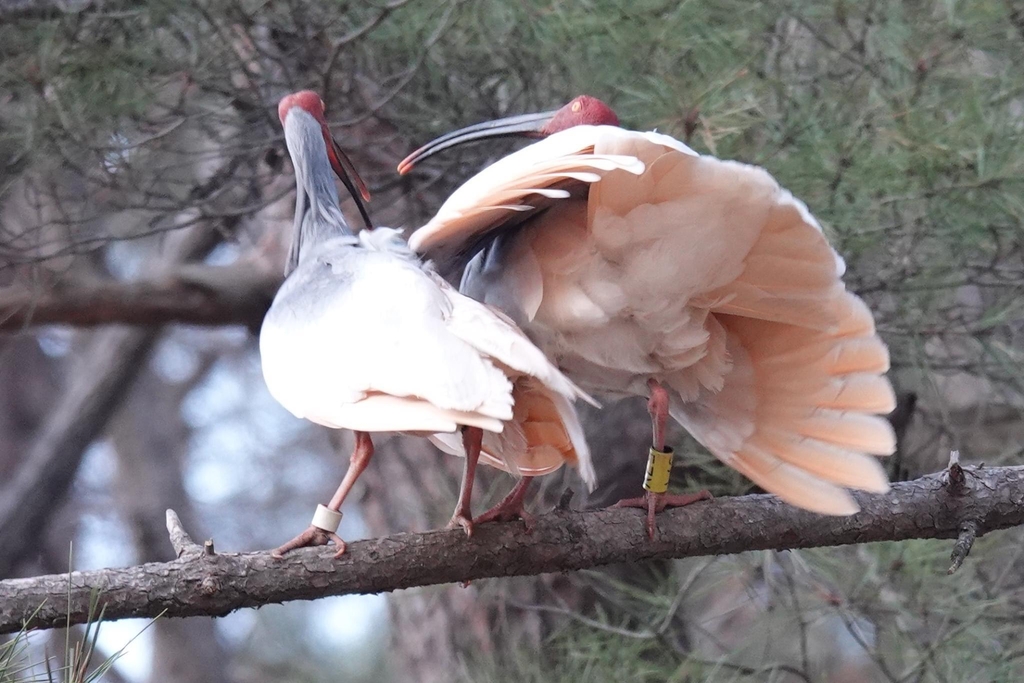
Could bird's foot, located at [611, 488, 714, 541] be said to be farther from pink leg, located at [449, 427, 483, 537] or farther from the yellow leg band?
pink leg, located at [449, 427, 483, 537]

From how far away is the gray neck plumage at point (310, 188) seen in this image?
5.48ft

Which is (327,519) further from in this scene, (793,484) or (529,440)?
(793,484)

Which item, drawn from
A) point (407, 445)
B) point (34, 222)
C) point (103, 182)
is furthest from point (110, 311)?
point (407, 445)

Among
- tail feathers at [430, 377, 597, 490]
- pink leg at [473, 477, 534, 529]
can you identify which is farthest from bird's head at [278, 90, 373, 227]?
pink leg at [473, 477, 534, 529]

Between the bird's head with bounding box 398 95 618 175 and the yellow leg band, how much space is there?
0.46 metres

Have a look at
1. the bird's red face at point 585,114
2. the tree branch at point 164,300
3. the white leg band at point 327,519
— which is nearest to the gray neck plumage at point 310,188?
the bird's red face at point 585,114

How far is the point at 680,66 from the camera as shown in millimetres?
2004

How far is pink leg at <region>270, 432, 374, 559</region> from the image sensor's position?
4.24 feet

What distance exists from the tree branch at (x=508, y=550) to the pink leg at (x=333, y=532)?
0.5 inches

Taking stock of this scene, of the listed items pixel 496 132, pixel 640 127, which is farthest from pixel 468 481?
pixel 640 127

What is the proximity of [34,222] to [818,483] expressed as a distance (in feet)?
6.03

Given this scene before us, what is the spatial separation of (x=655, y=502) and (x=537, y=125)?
60 cm

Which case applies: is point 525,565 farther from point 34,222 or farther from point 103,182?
point 34,222

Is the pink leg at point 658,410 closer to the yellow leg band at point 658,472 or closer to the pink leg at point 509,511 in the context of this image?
the yellow leg band at point 658,472
